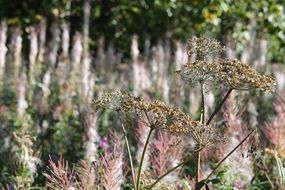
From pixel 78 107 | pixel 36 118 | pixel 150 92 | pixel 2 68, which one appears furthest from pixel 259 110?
pixel 2 68

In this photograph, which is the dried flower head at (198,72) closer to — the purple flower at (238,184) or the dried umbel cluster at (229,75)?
the dried umbel cluster at (229,75)

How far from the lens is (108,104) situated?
331cm

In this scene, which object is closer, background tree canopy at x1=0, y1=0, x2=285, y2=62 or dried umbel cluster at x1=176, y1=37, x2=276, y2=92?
dried umbel cluster at x1=176, y1=37, x2=276, y2=92

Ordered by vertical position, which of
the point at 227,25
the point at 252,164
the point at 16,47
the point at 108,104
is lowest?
the point at 252,164

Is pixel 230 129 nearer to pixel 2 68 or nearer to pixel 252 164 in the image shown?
pixel 252 164

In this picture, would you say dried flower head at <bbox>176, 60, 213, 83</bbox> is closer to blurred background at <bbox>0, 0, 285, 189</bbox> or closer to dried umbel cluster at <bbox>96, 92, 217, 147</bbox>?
dried umbel cluster at <bbox>96, 92, 217, 147</bbox>

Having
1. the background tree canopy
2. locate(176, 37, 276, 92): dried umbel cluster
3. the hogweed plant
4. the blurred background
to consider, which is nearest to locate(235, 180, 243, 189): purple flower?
the blurred background

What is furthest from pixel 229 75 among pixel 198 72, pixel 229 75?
pixel 198 72

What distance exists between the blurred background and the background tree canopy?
0.07ft

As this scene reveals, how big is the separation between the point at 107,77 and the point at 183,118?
7.23m

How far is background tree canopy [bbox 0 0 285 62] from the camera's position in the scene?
45.8 feet

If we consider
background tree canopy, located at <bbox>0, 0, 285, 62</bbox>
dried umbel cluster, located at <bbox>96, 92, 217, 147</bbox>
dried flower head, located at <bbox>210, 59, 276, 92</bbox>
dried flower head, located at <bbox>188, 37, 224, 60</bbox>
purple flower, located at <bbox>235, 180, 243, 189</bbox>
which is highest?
background tree canopy, located at <bbox>0, 0, 285, 62</bbox>

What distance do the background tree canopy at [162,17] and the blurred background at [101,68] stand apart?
0.02 metres

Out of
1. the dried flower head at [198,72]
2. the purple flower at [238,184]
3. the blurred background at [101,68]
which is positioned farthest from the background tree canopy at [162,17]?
the dried flower head at [198,72]
